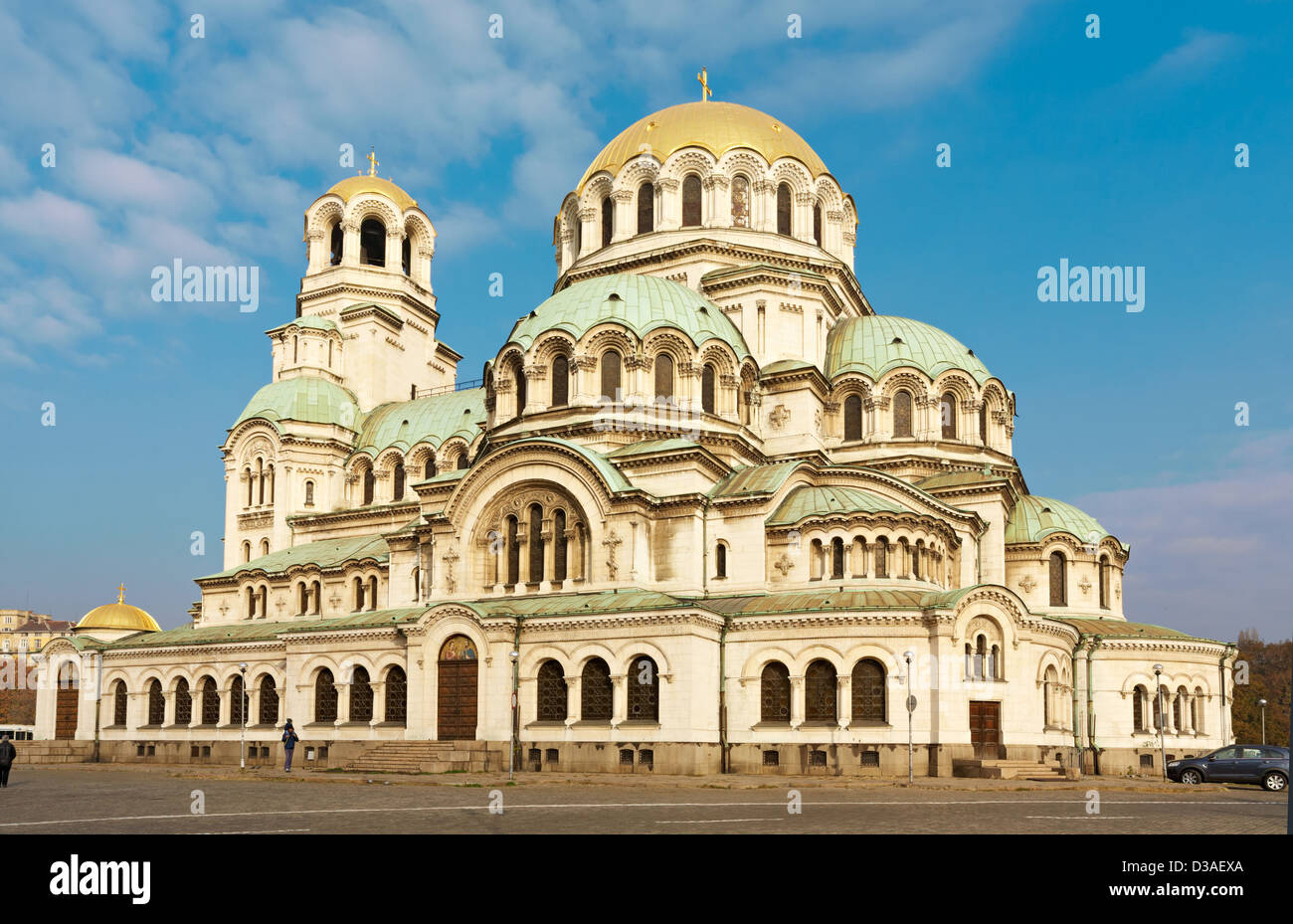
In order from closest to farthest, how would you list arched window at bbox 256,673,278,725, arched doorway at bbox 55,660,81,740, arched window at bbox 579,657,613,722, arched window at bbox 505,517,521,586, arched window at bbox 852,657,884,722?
arched window at bbox 852,657,884,722, arched window at bbox 579,657,613,722, arched window at bbox 505,517,521,586, arched window at bbox 256,673,278,725, arched doorway at bbox 55,660,81,740

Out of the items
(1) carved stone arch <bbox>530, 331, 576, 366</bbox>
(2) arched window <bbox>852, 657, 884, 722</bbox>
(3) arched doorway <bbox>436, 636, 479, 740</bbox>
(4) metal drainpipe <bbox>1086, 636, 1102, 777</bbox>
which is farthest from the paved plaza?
(1) carved stone arch <bbox>530, 331, 576, 366</bbox>

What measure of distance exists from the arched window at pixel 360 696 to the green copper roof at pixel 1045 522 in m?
27.9

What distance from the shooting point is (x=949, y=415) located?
52.8 metres

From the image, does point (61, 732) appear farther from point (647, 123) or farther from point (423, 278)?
point (647, 123)

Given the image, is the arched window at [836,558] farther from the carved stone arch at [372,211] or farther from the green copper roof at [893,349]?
the carved stone arch at [372,211]

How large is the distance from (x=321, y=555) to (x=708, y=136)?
2720cm

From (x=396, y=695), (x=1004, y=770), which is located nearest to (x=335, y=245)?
(x=396, y=695)

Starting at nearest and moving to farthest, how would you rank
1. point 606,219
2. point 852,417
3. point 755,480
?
point 755,480
point 852,417
point 606,219

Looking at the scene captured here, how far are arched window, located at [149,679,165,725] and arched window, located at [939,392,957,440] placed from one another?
37.6 meters

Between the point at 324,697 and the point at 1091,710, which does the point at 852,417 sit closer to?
the point at 1091,710

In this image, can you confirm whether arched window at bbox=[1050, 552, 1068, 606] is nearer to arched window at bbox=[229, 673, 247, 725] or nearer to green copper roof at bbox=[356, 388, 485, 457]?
green copper roof at bbox=[356, 388, 485, 457]

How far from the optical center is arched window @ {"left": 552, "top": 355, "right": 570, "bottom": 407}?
155 ft

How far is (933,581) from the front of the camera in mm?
43219

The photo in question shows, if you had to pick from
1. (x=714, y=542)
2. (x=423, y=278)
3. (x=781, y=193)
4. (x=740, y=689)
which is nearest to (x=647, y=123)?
(x=781, y=193)
